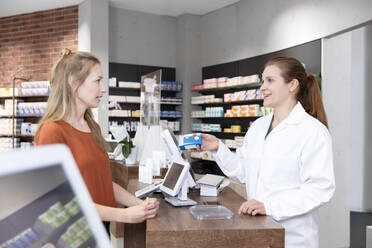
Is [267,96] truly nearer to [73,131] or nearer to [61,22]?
[73,131]

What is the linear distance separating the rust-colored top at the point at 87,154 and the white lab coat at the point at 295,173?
82cm

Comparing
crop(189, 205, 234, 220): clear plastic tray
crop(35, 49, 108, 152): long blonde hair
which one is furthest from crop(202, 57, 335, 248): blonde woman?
crop(35, 49, 108, 152): long blonde hair

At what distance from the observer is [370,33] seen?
6.67 meters

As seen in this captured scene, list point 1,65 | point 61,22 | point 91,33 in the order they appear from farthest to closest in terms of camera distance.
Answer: point 1,65 → point 61,22 → point 91,33

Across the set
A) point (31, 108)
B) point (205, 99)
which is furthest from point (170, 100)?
point (31, 108)

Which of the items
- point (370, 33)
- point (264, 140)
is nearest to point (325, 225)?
point (264, 140)

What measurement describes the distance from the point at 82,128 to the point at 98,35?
6.13 metres

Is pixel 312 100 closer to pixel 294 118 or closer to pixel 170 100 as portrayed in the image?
pixel 294 118

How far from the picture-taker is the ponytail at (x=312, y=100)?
2.10m

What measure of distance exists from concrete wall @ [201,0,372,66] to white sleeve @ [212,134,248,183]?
3076 mm

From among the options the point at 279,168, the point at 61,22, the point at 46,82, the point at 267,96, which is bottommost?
the point at 279,168

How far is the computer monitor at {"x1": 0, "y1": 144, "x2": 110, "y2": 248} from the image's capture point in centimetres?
38

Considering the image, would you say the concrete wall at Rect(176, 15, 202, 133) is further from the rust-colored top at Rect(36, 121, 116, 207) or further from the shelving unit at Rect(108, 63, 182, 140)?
the rust-colored top at Rect(36, 121, 116, 207)

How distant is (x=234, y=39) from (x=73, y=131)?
6466 millimetres
